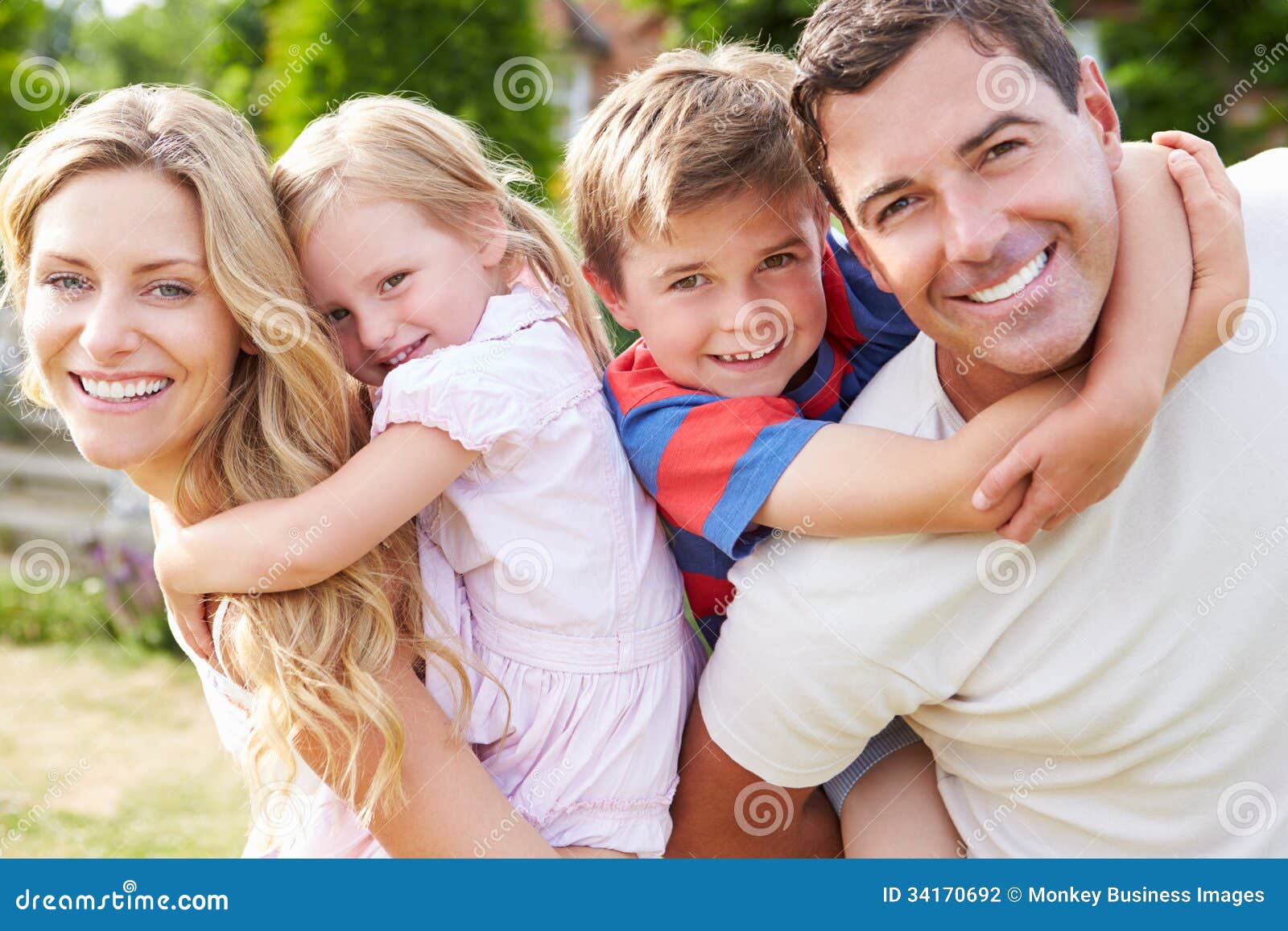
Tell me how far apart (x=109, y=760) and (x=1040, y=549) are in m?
5.66

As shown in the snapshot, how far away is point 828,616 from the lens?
7.14 ft

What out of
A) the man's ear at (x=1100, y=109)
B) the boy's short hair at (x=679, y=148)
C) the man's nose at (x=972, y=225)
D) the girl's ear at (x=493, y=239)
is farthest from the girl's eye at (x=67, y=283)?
the man's ear at (x=1100, y=109)

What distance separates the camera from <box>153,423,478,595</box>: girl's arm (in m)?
2.27

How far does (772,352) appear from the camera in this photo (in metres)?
2.47

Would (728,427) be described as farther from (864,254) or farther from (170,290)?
(170,290)

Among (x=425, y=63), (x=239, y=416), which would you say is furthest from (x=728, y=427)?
(x=425, y=63)

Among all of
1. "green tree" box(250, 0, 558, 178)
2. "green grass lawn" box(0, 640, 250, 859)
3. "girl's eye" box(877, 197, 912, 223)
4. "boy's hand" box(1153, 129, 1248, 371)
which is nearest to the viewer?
"boy's hand" box(1153, 129, 1248, 371)

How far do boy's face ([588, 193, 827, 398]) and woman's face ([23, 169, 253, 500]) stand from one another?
0.85 meters

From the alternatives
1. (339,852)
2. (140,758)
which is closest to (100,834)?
(140,758)

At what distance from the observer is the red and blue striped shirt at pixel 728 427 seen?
88.1 inches

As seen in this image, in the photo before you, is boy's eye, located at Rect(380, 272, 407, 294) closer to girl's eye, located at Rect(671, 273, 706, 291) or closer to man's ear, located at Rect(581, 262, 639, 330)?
man's ear, located at Rect(581, 262, 639, 330)

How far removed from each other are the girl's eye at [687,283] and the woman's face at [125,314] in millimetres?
884

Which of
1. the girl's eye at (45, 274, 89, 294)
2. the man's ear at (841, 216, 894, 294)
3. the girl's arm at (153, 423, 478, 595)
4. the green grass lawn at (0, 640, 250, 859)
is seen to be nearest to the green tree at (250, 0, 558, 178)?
the green grass lawn at (0, 640, 250, 859)

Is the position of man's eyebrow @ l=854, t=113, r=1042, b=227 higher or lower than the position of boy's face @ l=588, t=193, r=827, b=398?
higher
